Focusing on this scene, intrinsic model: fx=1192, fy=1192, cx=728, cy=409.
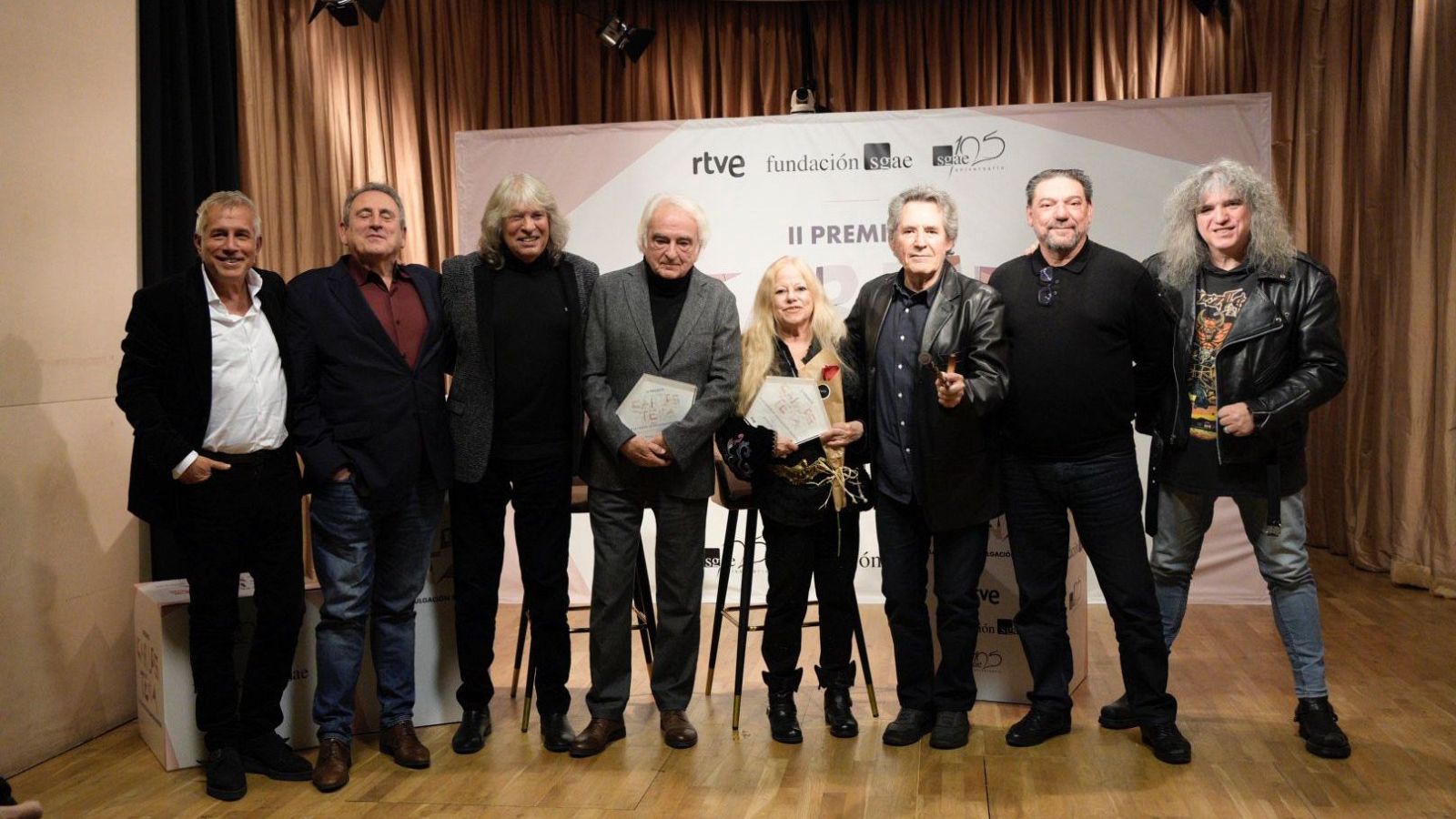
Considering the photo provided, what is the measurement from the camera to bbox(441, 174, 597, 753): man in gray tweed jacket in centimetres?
342

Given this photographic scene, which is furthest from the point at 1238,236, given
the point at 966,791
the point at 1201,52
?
the point at 1201,52

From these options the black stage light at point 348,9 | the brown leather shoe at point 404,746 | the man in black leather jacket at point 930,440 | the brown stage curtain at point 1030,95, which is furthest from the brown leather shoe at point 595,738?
the black stage light at point 348,9

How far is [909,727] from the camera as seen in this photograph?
3.51 metres

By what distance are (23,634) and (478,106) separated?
3963 mm

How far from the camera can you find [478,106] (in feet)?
21.9

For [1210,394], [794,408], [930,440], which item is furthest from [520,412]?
[1210,394]

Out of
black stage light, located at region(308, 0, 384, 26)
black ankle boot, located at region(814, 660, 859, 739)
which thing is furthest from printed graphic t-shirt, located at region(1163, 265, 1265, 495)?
black stage light, located at region(308, 0, 384, 26)

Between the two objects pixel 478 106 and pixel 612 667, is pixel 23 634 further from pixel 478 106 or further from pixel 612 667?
pixel 478 106

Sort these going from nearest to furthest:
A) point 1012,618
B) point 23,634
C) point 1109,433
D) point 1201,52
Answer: point 1109,433
point 23,634
point 1012,618
point 1201,52

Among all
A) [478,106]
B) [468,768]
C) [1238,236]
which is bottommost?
[468,768]

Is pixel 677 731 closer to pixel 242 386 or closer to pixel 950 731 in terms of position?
pixel 950 731

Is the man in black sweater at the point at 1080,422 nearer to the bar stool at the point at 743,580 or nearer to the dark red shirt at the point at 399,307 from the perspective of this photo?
the bar stool at the point at 743,580

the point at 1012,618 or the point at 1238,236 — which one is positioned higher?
the point at 1238,236

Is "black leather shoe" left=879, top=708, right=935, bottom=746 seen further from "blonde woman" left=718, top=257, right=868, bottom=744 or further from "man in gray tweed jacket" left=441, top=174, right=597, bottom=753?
"man in gray tweed jacket" left=441, top=174, right=597, bottom=753
